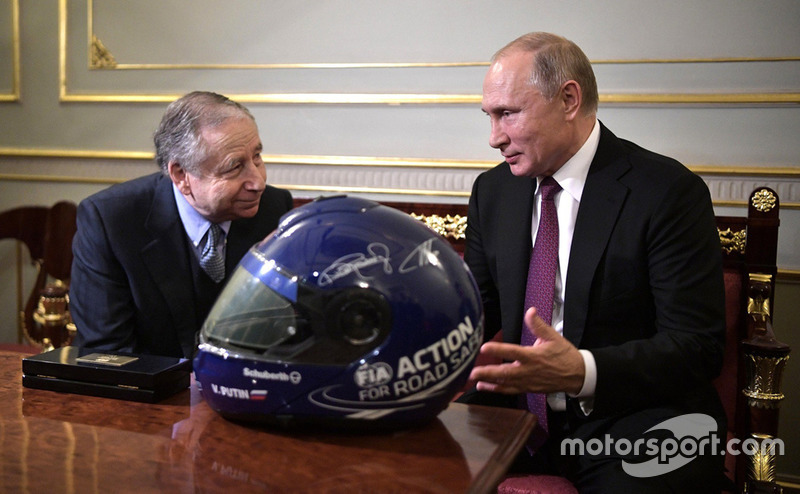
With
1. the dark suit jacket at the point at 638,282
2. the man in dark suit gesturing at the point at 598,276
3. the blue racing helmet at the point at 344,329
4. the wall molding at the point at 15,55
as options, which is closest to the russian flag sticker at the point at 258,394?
the blue racing helmet at the point at 344,329

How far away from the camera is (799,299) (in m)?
2.29

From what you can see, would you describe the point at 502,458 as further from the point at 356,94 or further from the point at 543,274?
the point at 356,94

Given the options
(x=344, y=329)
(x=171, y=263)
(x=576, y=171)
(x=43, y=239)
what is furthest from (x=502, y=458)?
(x=43, y=239)

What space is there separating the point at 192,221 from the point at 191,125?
0.77 ft

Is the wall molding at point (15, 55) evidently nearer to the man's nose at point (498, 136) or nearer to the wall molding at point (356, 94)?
the wall molding at point (356, 94)

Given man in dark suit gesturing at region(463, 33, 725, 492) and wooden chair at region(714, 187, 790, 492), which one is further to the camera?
wooden chair at region(714, 187, 790, 492)

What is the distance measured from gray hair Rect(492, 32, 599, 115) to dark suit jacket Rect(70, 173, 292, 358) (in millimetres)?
916

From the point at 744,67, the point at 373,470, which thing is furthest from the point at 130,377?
the point at 744,67

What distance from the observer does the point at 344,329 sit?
91 cm

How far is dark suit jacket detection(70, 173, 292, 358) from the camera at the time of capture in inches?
65.5

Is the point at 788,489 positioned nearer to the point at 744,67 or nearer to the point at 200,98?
the point at 744,67

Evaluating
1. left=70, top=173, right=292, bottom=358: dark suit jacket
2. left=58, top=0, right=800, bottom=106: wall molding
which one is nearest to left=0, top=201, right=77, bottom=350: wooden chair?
left=58, top=0, right=800, bottom=106: wall molding

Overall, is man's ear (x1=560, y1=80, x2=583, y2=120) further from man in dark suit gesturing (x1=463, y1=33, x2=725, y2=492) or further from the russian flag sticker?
the russian flag sticker

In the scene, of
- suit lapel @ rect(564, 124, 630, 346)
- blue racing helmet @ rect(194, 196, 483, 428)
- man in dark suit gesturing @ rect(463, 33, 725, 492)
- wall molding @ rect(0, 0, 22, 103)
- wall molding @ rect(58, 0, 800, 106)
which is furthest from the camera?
wall molding @ rect(0, 0, 22, 103)
